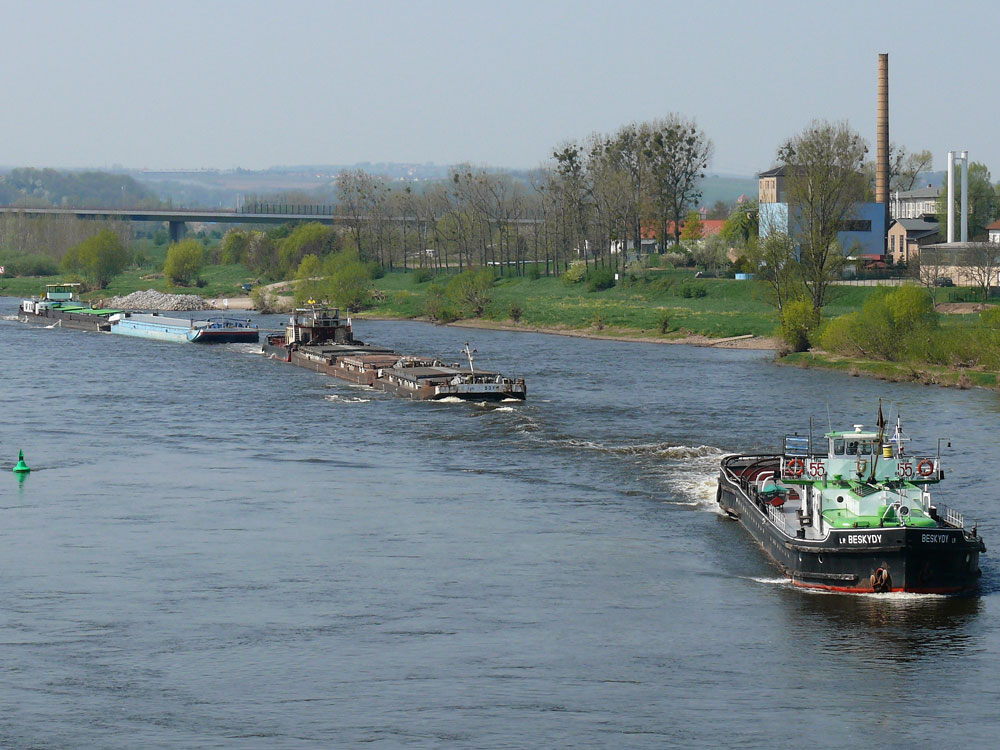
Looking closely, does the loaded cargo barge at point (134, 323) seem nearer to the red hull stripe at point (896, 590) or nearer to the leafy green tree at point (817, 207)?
the leafy green tree at point (817, 207)

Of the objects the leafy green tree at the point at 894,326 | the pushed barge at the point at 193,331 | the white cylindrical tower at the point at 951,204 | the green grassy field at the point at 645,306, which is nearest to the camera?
the leafy green tree at the point at 894,326

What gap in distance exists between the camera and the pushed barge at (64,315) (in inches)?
6009

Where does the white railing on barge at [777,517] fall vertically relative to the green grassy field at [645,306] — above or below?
below

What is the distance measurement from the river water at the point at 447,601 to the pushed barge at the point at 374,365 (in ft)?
27.5

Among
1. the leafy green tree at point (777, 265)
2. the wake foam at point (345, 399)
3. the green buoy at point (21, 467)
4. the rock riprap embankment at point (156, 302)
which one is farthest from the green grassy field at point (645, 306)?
the green buoy at point (21, 467)

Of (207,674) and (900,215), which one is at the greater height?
(900,215)

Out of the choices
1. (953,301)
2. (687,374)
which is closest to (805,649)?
(687,374)

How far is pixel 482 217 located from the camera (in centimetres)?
19862

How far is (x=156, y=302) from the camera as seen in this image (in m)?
189

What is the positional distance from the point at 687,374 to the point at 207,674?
64638 mm

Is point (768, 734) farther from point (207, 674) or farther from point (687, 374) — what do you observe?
point (687, 374)

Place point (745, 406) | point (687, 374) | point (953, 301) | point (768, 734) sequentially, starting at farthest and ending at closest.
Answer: point (953, 301) → point (687, 374) → point (745, 406) → point (768, 734)

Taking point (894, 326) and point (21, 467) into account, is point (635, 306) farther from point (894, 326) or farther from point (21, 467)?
point (21, 467)

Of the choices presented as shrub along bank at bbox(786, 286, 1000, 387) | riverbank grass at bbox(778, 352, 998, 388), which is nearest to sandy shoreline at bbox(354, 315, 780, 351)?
riverbank grass at bbox(778, 352, 998, 388)
